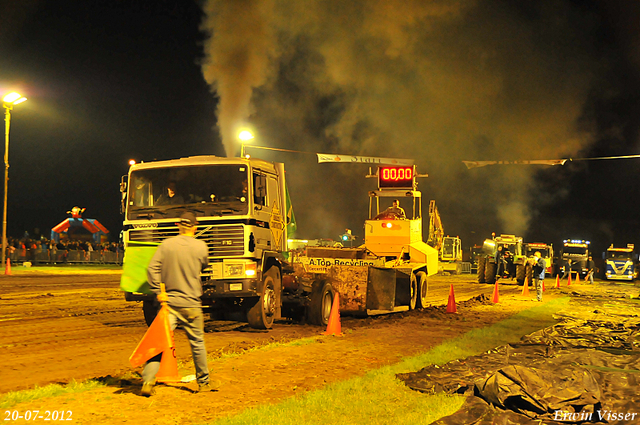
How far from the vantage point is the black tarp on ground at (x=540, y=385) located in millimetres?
5629

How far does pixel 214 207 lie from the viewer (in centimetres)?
1107

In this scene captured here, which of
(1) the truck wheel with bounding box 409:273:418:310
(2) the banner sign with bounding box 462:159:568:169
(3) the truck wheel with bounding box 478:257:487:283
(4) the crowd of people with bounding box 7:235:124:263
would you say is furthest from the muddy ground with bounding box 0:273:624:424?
(4) the crowd of people with bounding box 7:235:124:263

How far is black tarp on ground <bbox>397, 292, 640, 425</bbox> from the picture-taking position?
18.5 feet

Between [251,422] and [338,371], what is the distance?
2.84 meters

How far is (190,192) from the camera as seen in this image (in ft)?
37.2

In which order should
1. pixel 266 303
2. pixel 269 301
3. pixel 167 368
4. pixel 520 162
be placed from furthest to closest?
pixel 520 162, pixel 269 301, pixel 266 303, pixel 167 368

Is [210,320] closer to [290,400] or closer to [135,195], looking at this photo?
[135,195]

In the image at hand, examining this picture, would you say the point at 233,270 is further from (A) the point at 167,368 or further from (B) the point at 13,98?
(B) the point at 13,98

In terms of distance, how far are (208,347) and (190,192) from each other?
9.94 ft

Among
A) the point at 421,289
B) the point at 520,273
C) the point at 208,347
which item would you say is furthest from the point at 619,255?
the point at 208,347

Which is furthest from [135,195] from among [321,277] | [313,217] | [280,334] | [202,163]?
[313,217]

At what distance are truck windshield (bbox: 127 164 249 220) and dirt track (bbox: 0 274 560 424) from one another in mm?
2405

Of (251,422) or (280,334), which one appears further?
(280,334)

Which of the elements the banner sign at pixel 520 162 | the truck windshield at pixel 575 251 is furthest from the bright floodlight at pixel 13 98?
the truck windshield at pixel 575 251
